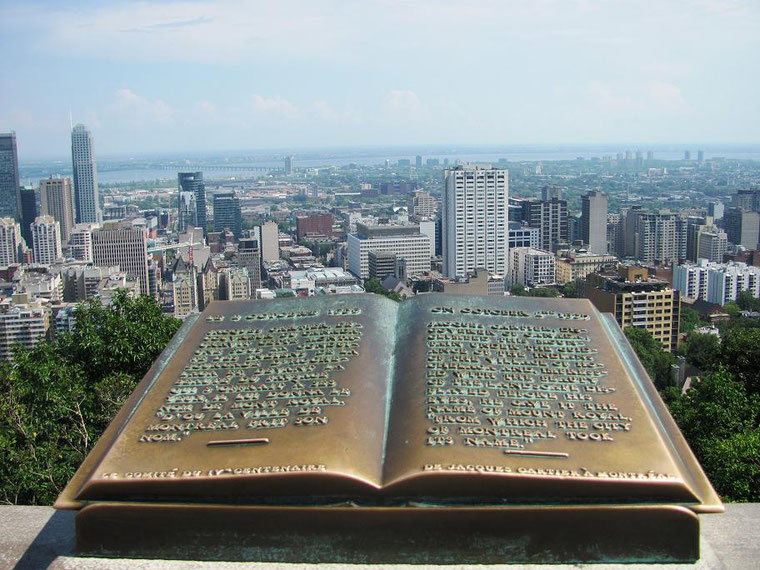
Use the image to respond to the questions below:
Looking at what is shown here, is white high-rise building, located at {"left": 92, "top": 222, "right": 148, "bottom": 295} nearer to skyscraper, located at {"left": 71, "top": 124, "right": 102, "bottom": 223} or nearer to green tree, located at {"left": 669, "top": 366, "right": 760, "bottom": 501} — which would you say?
skyscraper, located at {"left": 71, "top": 124, "right": 102, "bottom": 223}

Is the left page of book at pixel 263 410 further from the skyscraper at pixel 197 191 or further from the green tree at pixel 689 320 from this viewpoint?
the skyscraper at pixel 197 191

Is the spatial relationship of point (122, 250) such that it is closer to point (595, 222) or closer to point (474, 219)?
point (474, 219)

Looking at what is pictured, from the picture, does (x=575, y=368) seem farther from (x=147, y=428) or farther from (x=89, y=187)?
(x=89, y=187)

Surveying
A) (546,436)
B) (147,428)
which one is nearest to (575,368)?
(546,436)

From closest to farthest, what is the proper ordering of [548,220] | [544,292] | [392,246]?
1. [544,292]
2. [392,246]
3. [548,220]

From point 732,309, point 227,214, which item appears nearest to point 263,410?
point 732,309
